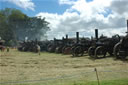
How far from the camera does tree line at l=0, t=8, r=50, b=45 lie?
63.1 metres

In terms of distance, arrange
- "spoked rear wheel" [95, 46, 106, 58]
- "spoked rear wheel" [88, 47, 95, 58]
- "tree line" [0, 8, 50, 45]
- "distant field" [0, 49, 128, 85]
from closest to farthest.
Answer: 1. "distant field" [0, 49, 128, 85]
2. "spoked rear wheel" [95, 46, 106, 58]
3. "spoked rear wheel" [88, 47, 95, 58]
4. "tree line" [0, 8, 50, 45]

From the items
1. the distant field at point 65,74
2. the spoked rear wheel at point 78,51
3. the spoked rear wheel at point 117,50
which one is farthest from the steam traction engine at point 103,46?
the distant field at point 65,74

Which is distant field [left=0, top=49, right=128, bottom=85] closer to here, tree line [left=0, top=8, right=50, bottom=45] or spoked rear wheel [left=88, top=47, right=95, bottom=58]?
spoked rear wheel [left=88, top=47, right=95, bottom=58]

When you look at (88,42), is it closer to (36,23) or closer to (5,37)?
(5,37)

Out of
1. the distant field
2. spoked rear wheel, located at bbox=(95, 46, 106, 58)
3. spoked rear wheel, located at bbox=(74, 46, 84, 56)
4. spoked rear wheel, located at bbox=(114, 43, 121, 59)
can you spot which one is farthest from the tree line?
the distant field

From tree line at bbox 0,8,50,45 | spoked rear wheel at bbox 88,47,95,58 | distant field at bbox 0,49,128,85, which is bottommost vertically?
distant field at bbox 0,49,128,85

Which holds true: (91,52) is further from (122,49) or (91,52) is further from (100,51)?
(122,49)

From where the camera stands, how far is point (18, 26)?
228ft

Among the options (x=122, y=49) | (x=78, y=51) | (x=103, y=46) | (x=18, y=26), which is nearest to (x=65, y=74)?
(x=122, y=49)

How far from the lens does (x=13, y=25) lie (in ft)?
220

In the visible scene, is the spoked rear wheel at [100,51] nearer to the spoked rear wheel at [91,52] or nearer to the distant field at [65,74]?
the spoked rear wheel at [91,52]

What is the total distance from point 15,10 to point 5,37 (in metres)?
15.6

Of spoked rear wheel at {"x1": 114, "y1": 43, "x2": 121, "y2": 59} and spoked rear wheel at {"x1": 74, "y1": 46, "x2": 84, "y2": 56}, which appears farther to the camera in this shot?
spoked rear wheel at {"x1": 74, "y1": 46, "x2": 84, "y2": 56}

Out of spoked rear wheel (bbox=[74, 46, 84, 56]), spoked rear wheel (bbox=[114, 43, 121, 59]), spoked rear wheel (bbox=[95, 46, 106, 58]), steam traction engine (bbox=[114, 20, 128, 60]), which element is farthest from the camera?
spoked rear wheel (bbox=[74, 46, 84, 56])
